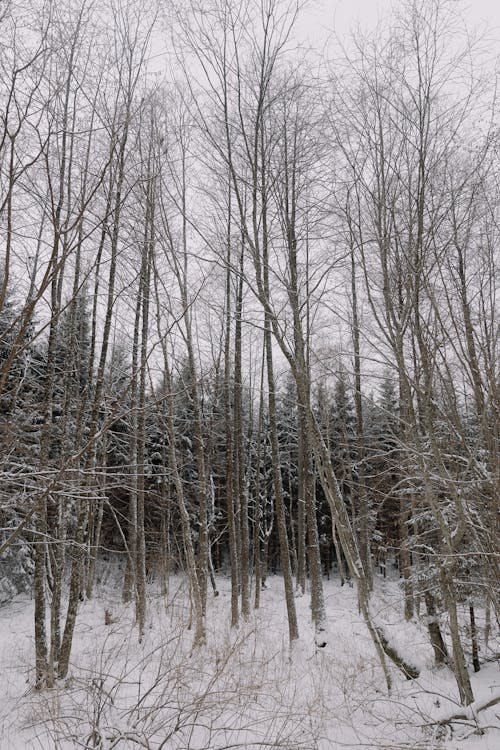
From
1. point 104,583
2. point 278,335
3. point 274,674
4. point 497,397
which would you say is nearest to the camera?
point 497,397

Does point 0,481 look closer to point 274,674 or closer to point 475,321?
point 475,321

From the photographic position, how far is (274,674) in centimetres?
644

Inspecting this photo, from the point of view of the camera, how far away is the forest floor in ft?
10.5

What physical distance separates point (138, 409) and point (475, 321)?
3.22 meters

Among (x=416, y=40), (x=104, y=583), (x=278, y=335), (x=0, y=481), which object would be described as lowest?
(x=104, y=583)

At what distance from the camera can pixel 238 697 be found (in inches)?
140

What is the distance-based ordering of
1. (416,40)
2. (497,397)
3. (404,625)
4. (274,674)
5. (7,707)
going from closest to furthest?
(497,397) < (416,40) < (7,707) < (274,674) < (404,625)

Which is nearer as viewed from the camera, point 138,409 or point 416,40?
point 138,409

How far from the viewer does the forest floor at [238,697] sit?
3207 mm

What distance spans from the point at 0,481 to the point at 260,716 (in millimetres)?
4315

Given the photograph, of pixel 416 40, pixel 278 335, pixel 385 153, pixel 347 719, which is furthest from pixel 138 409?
pixel 347 719

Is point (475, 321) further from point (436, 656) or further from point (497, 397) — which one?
point (436, 656)

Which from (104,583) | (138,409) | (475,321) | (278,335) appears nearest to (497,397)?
(475,321)

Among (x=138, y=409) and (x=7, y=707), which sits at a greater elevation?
(x=138, y=409)
